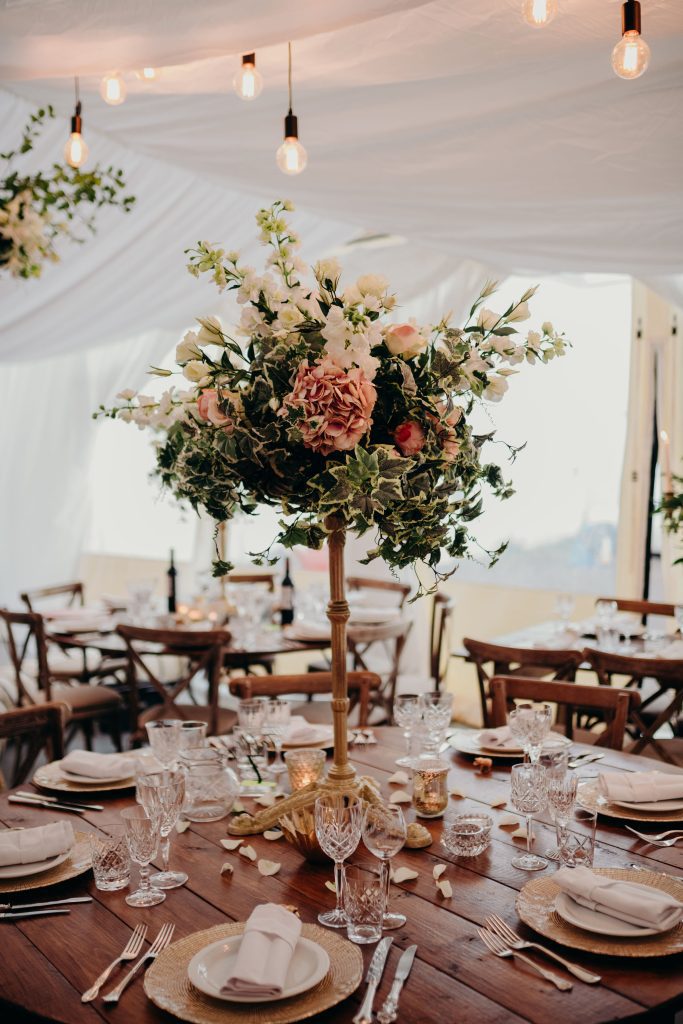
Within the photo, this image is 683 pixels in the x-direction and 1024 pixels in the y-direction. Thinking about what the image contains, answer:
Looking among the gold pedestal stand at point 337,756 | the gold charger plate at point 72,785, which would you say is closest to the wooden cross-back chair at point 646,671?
the gold pedestal stand at point 337,756

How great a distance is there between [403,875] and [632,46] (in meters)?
1.87

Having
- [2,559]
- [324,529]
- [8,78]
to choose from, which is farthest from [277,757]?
[2,559]

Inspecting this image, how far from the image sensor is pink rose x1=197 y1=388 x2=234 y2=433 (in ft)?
6.03

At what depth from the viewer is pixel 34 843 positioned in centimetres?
191

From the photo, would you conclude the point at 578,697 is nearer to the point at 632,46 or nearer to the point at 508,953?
the point at 508,953

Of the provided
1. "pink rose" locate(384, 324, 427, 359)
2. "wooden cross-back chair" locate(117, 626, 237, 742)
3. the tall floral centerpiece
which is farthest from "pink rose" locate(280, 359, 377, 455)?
"wooden cross-back chair" locate(117, 626, 237, 742)

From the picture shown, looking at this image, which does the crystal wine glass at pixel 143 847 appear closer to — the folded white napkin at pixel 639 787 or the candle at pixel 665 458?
the folded white napkin at pixel 639 787

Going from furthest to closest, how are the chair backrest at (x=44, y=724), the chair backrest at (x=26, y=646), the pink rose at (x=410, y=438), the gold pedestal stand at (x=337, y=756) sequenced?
the chair backrest at (x=26, y=646)
the chair backrest at (x=44, y=724)
the gold pedestal stand at (x=337, y=756)
the pink rose at (x=410, y=438)

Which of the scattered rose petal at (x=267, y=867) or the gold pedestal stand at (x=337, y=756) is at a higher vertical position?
the gold pedestal stand at (x=337, y=756)

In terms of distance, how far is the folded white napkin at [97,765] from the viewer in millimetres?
2389

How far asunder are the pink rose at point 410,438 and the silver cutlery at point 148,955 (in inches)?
36.8

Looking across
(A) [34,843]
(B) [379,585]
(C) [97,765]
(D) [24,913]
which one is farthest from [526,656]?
(B) [379,585]

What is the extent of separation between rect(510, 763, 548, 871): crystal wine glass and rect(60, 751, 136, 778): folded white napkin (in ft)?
3.19

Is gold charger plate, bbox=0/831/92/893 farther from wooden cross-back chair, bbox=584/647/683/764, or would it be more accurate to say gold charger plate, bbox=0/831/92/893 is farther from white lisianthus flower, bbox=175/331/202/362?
wooden cross-back chair, bbox=584/647/683/764
